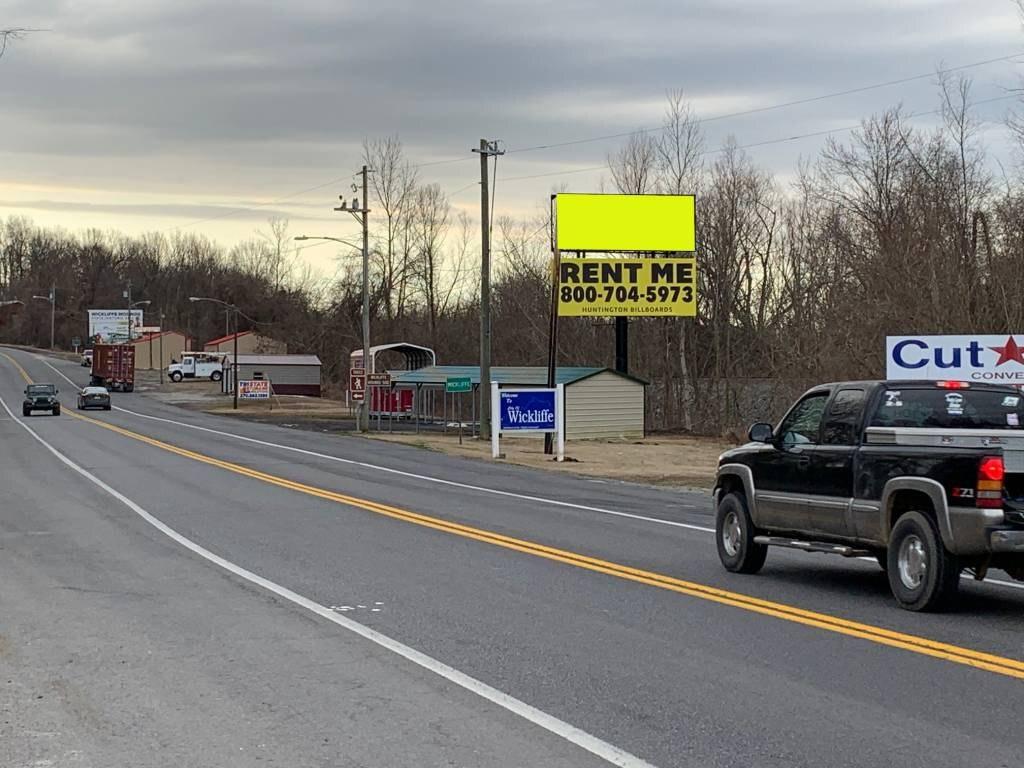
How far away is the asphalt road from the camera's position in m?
6.56

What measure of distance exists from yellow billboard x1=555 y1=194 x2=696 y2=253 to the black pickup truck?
3849 centimetres

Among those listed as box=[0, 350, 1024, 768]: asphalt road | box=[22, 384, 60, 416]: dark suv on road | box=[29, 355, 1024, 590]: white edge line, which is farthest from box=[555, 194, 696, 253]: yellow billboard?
box=[0, 350, 1024, 768]: asphalt road

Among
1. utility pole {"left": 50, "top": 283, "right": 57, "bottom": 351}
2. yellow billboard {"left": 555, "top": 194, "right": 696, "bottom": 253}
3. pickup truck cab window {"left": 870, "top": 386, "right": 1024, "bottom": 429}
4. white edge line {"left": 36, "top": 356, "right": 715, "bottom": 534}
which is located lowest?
white edge line {"left": 36, "top": 356, "right": 715, "bottom": 534}

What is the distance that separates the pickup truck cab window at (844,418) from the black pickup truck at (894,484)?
1 centimetres

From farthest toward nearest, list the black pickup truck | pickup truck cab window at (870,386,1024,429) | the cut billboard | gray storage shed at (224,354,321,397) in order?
the cut billboard
gray storage shed at (224,354,321,397)
pickup truck cab window at (870,386,1024,429)
the black pickup truck

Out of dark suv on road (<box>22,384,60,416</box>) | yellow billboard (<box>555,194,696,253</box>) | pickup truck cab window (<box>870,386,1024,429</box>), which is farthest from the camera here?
dark suv on road (<box>22,384,60,416</box>)

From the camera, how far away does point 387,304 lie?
102m

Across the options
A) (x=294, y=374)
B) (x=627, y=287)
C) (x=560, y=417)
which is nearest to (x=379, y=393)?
(x=627, y=287)

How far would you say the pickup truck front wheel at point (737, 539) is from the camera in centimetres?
1266

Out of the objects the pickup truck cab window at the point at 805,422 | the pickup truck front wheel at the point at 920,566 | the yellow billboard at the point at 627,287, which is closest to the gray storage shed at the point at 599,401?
the yellow billboard at the point at 627,287

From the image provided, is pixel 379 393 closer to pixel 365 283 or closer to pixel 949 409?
pixel 365 283

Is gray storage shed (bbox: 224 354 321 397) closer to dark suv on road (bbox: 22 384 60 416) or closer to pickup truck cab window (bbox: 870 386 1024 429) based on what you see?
dark suv on road (bbox: 22 384 60 416)

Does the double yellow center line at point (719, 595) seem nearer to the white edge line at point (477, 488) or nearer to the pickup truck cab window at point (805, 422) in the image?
the pickup truck cab window at point (805, 422)

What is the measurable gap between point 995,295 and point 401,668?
34.7 m
